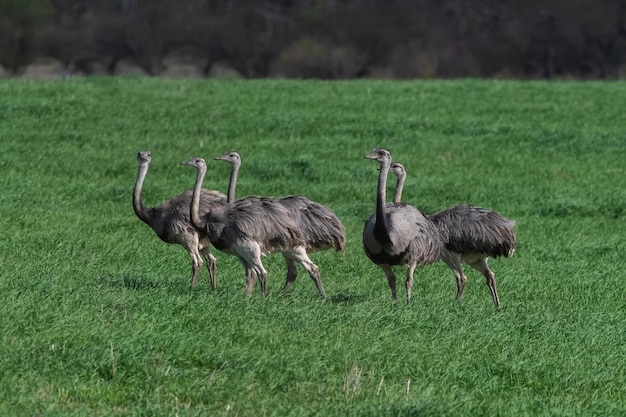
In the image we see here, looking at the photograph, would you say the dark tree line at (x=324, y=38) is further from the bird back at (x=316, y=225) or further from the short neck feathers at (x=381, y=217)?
the short neck feathers at (x=381, y=217)

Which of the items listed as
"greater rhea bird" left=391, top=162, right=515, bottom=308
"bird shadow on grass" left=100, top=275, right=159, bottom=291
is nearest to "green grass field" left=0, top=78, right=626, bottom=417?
"bird shadow on grass" left=100, top=275, right=159, bottom=291

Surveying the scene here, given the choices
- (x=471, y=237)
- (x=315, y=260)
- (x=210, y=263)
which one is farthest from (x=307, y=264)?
(x=315, y=260)

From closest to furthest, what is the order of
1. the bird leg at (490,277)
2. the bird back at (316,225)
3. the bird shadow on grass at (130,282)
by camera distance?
the bird shadow on grass at (130,282)
the bird back at (316,225)
the bird leg at (490,277)

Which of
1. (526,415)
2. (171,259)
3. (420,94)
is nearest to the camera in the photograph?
(526,415)

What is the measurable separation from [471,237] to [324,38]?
182 feet

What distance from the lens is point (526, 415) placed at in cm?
874

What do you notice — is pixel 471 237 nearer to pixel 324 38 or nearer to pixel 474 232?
pixel 474 232

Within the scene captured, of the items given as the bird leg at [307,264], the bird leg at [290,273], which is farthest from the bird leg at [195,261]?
the bird leg at [307,264]

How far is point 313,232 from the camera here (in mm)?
13242

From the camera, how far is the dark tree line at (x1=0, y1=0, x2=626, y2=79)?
63.0 metres

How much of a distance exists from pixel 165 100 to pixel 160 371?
20065 millimetres

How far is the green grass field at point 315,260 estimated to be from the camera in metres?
8.86

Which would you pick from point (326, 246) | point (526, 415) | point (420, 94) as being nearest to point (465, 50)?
point (420, 94)

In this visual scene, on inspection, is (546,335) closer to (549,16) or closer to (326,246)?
(326,246)
